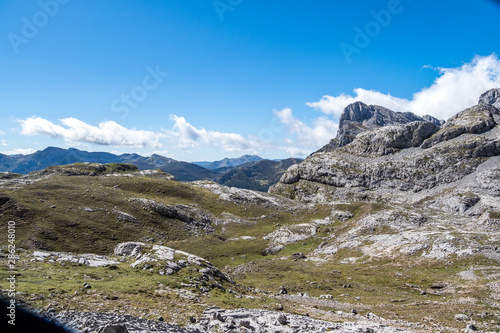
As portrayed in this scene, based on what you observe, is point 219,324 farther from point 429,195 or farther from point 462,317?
point 429,195

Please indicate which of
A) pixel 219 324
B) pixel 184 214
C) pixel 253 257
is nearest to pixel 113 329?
pixel 219 324

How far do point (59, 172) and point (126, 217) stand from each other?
398 ft

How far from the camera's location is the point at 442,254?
214 feet

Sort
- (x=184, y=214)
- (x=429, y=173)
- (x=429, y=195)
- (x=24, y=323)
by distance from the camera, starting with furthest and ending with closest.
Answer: (x=429, y=173) → (x=429, y=195) → (x=184, y=214) → (x=24, y=323)

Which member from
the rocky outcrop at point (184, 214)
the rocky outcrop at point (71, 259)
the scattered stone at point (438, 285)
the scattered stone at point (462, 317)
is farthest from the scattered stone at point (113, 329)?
the rocky outcrop at point (184, 214)

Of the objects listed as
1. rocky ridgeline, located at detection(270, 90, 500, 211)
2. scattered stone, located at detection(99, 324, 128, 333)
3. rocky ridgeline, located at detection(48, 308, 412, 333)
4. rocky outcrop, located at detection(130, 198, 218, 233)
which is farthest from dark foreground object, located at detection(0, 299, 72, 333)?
rocky ridgeline, located at detection(270, 90, 500, 211)

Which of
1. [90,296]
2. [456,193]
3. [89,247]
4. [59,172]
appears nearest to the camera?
[90,296]

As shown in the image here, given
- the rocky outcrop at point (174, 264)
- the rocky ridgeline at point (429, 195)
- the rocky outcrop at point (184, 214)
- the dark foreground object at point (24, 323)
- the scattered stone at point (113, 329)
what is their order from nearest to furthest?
the dark foreground object at point (24, 323), the scattered stone at point (113, 329), the rocky outcrop at point (174, 264), the rocky ridgeline at point (429, 195), the rocky outcrop at point (184, 214)

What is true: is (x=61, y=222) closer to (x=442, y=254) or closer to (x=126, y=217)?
(x=126, y=217)

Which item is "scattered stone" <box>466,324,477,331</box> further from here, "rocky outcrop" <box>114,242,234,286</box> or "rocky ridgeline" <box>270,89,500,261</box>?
"rocky ridgeline" <box>270,89,500,261</box>

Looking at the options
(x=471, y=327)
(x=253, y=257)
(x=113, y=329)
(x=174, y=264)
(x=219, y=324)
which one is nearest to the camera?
(x=113, y=329)

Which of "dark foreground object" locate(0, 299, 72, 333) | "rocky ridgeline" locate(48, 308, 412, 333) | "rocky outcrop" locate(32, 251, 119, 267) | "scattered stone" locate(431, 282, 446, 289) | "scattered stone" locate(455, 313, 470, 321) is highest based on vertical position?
"dark foreground object" locate(0, 299, 72, 333)

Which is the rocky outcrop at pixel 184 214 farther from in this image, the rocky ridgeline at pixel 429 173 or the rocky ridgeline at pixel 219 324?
the rocky ridgeline at pixel 429 173

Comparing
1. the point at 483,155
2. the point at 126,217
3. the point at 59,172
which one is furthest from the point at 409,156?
the point at 59,172
